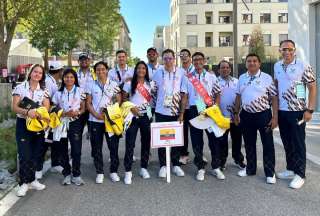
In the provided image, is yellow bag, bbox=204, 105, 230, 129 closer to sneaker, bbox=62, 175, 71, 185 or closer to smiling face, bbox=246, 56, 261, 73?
smiling face, bbox=246, 56, 261, 73

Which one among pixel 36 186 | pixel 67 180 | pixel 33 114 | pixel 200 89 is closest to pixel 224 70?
pixel 200 89

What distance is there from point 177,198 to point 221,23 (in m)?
67.5

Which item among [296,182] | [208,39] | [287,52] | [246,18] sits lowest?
[296,182]

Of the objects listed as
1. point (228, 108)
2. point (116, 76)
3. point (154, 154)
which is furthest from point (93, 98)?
point (154, 154)

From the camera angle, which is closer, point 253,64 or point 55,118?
point 55,118

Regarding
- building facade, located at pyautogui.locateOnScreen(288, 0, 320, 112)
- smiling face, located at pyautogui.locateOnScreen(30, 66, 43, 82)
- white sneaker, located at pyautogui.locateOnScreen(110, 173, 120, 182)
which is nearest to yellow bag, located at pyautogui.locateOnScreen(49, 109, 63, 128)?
smiling face, located at pyautogui.locateOnScreen(30, 66, 43, 82)

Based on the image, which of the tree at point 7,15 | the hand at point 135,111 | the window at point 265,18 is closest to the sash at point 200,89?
the hand at point 135,111

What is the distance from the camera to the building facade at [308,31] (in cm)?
1449

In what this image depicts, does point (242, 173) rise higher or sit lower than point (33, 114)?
lower

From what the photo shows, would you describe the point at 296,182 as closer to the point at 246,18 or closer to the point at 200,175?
the point at 200,175

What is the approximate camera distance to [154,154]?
962cm

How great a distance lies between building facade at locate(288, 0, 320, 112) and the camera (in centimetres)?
1449

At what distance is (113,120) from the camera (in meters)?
6.89

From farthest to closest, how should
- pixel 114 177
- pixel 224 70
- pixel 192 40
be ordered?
pixel 192 40 < pixel 224 70 < pixel 114 177
